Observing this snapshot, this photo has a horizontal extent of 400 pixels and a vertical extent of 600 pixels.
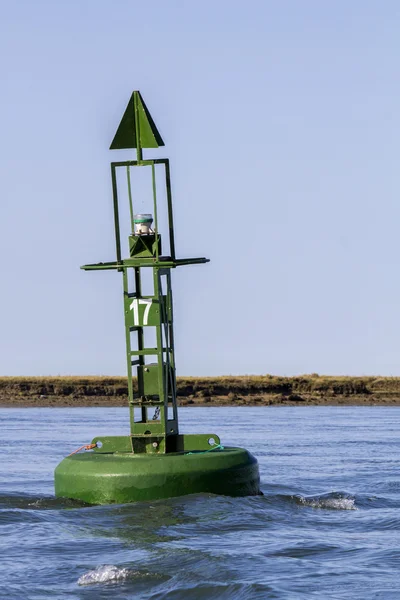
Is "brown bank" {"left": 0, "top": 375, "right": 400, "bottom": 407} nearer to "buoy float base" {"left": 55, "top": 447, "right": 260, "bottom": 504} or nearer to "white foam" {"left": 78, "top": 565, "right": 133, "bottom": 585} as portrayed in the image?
"buoy float base" {"left": 55, "top": 447, "right": 260, "bottom": 504}

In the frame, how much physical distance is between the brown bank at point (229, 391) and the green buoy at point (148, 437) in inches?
1804

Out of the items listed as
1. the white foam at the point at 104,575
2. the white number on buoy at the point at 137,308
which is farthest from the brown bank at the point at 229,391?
the white foam at the point at 104,575

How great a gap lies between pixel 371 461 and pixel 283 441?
7420 mm

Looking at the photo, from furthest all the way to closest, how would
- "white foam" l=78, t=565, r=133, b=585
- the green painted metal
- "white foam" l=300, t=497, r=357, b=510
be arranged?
"white foam" l=300, t=497, r=357, b=510
the green painted metal
"white foam" l=78, t=565, r=133, b=585

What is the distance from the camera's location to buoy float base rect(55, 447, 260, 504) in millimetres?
18656

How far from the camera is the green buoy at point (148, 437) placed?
61.5 feet

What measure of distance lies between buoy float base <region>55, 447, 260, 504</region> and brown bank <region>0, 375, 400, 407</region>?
1828 inches

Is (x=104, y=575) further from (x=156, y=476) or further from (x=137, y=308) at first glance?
(x=137, y=308)

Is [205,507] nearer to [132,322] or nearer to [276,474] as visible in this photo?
[132,322]

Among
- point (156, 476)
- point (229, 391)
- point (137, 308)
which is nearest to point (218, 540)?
point (156, 476)

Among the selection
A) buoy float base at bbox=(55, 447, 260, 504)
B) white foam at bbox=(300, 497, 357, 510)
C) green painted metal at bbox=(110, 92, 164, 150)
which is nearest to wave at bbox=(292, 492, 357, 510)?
white foam at bbox=(300, 497, 357, 510)

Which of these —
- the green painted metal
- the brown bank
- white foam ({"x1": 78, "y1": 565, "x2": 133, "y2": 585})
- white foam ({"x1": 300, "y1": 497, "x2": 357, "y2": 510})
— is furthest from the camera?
the brown bank

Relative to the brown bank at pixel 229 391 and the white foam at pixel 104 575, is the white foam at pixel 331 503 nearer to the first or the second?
the white foam at pixel 104 575

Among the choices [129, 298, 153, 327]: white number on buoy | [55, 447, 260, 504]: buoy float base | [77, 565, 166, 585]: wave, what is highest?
[129, 298, 153, 327]: white number on buoy
